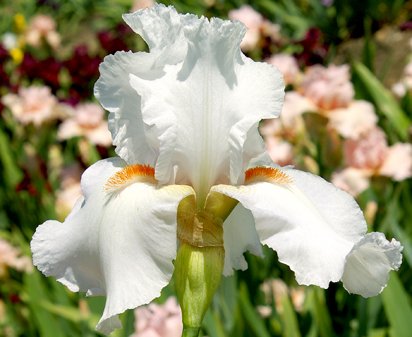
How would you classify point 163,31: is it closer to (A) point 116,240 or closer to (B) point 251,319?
(A) point 116,240

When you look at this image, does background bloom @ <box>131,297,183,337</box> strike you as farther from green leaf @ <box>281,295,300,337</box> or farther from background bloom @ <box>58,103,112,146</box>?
background bloom @ <box>58,103,112,146</box>

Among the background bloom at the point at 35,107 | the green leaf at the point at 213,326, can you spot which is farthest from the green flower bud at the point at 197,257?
the background bloom at the point at 35,107

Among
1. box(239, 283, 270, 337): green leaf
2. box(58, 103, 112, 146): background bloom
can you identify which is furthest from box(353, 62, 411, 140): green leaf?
box(239, 283, 270, 337): green leaf

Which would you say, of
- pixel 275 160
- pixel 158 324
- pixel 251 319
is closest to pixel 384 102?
pixel 275 160

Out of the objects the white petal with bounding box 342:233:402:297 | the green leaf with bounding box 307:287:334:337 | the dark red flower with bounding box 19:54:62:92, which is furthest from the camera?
the dark red flower with bounding box 19:54:62:92

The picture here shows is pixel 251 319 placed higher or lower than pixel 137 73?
lower

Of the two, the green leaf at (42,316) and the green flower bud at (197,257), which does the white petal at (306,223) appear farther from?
the green leaf at (42,316)
